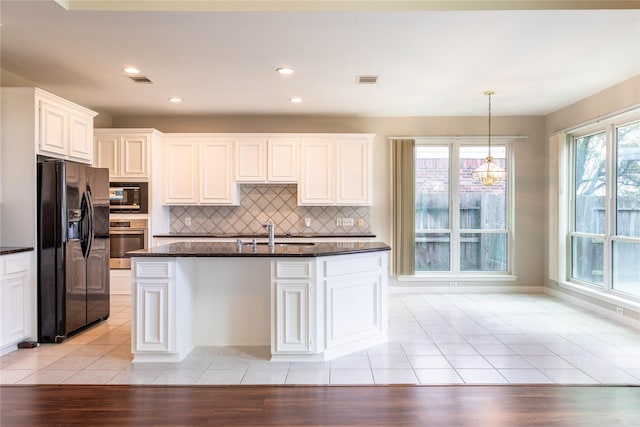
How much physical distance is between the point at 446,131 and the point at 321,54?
3.26 metres

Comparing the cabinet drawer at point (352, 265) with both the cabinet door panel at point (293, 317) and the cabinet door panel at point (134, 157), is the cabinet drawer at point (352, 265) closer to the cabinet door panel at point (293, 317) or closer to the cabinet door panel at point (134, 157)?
the cabinet door panel at point (293, 317)

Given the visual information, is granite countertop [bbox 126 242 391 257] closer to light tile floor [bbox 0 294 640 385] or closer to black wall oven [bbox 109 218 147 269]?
light tile floor [bbox 0 294 640 385]

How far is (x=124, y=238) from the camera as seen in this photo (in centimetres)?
558

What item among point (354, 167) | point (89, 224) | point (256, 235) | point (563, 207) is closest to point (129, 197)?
point (89, 224)

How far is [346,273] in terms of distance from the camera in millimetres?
3580

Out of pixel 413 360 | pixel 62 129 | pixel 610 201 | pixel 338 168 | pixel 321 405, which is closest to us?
pixel 321 405

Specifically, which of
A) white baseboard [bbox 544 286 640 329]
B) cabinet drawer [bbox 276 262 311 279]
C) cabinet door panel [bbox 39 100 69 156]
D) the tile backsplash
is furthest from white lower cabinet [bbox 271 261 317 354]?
white baseboard [bbox 544 286 640 329]

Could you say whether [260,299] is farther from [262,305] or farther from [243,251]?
[243,251]

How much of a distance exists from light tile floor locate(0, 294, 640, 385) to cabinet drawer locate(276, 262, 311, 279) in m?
0.72

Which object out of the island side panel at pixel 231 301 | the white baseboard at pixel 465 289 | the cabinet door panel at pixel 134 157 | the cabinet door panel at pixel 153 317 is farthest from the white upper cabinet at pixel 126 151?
the white baseboard at pixel 465 289

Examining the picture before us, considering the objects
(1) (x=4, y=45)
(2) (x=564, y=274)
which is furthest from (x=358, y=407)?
(2) (x=564, y=274)

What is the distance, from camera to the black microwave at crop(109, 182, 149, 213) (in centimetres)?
562

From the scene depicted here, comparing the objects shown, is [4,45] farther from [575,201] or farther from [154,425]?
[575,201]

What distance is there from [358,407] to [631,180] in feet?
13.5
